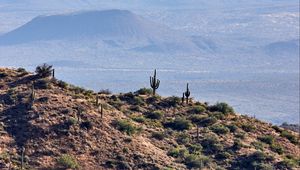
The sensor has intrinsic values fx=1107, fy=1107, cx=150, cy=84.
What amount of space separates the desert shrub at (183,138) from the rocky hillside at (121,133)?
5 cm

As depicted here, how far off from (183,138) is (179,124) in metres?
1.70

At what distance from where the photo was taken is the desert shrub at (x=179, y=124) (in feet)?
172

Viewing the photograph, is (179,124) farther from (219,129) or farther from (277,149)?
(277,149)

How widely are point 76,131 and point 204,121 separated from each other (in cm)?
805

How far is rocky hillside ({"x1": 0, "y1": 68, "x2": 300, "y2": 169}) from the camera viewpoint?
46.6 m

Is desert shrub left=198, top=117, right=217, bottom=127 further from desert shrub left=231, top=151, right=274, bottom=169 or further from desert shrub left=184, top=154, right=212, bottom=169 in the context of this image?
desert shrub left=184, top=154, right=212, bottom=169

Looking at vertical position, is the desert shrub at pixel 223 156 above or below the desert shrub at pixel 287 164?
above

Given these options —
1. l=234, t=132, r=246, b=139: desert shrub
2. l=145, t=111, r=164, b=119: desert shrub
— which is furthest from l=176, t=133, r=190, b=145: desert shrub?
l=234, t=132, r=246, b=139: desert shrub

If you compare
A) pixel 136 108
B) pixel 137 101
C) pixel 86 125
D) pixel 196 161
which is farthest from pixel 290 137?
pixel 86 125

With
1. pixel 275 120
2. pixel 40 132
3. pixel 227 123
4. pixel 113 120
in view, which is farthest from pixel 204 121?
pixel 275 120

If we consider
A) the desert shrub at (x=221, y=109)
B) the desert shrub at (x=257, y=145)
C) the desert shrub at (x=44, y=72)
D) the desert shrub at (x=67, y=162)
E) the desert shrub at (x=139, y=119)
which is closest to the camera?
the desert shrub at (x=67, y=162)

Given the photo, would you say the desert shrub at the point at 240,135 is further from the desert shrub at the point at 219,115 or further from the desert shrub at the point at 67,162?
the desert shrub at the point at 67,162

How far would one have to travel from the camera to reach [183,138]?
50.8m

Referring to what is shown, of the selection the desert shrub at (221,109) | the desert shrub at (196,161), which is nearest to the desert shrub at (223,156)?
the desert shrub at (196,161)
